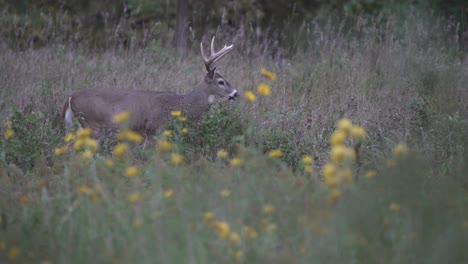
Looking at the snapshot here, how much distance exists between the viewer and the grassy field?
3.85 meters

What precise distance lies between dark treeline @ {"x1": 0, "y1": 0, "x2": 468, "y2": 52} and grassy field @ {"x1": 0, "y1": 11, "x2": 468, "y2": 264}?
295cm

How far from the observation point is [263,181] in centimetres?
446

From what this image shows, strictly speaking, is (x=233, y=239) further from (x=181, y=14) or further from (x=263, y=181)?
(x=181, y=14)

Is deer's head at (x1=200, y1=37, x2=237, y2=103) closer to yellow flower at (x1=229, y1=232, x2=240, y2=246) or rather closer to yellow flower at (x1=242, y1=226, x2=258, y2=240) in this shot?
yellow flower at (x1=242, y1=226, x2=258, y2=240)

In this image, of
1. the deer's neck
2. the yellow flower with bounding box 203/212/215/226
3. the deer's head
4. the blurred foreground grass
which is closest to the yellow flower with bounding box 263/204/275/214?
the blurred foreground grass

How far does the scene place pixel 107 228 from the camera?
423 cm

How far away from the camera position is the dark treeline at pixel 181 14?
12.4 metres

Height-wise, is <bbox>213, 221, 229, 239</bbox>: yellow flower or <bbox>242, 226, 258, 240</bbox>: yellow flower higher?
<bbox>213, 221, 229, 239</bbox>: yellow flower

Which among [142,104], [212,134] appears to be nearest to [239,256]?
[212,134]

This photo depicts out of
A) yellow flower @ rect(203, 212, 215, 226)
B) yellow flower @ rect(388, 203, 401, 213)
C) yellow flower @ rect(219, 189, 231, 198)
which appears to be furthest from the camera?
yellow flower @ rect(219, 189, 231, 198)

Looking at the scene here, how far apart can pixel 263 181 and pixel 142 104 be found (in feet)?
13.7

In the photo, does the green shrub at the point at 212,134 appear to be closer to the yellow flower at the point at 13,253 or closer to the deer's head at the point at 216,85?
the deer's head at the point at 216,85

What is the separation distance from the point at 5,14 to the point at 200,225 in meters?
9.19

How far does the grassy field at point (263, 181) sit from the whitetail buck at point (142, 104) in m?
0.33
